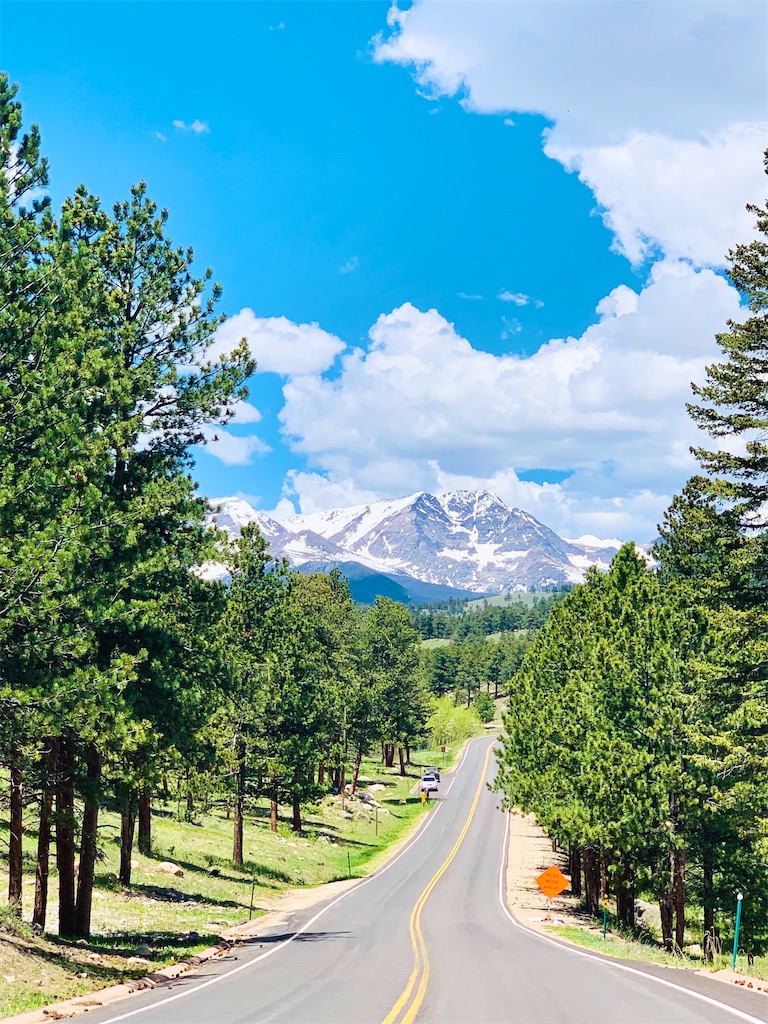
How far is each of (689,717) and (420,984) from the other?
13.3 meters

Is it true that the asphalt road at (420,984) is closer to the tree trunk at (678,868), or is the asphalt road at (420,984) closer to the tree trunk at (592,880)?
the tree trunk at (678,868)

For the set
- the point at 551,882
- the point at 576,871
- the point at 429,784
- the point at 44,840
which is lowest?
the point at 429,784

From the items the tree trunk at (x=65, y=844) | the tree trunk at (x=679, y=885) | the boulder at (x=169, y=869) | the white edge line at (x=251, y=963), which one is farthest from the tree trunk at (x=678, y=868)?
the boulder at (x=169, y=869)

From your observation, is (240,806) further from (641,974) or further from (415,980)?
(641,974)

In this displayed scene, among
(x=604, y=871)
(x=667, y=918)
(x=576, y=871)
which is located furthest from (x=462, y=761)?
(x=667, y=918)

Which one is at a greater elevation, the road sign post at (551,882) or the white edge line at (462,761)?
the road sign post at (551,882)

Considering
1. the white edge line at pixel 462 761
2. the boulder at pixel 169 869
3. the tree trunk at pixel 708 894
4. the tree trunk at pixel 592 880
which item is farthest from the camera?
the white edge line at pixel 462 761

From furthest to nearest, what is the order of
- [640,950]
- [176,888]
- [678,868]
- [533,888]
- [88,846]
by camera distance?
1. [533,888]
2. [176,888]
3. [678,868]
4. [640,950]
5. [88,846]

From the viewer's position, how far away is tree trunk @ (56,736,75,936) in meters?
18.2

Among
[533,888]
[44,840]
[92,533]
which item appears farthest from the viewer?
[533,888]

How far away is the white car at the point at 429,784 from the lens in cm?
8578

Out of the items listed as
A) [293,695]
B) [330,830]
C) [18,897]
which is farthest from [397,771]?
[18,897]

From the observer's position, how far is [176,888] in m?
31.6

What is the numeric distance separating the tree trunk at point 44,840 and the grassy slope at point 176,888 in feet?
4.86
